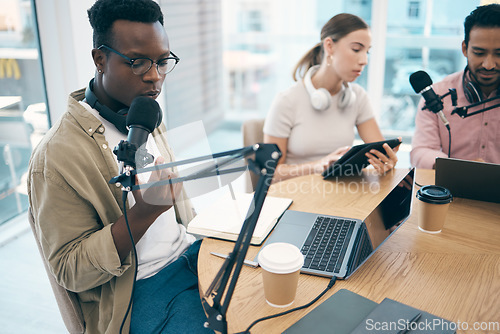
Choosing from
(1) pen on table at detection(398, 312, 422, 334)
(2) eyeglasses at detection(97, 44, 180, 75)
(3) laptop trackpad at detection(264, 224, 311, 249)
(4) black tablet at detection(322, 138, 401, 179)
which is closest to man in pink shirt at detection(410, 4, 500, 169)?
(4) black tablet at detection(322, 138, 401, 179)

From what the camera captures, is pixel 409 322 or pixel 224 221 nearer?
pixel 409 322

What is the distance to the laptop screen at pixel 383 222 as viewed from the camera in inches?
40.0

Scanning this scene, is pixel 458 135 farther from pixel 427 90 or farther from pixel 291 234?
pixel 291 234

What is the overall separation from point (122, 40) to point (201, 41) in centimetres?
327

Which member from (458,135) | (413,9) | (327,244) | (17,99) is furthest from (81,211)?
(413,9)

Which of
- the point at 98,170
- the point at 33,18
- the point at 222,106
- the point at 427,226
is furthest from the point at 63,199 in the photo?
the point at 222,106

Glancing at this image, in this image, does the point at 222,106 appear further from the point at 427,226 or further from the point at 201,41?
the point at 427,226

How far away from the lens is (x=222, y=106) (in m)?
4.73

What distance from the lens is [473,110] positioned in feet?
6.24

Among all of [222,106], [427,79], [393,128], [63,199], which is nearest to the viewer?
[63,199]

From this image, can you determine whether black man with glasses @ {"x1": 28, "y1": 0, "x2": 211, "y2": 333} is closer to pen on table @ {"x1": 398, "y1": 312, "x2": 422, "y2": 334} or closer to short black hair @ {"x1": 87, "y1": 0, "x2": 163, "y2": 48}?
short black hair @ {"x1": 87, "y1": 0, "x2": 163, "y2": 48}

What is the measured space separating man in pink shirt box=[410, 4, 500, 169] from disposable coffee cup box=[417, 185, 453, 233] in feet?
2.19

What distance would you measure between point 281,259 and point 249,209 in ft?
0.54

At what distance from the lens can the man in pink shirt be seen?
1.75 m
